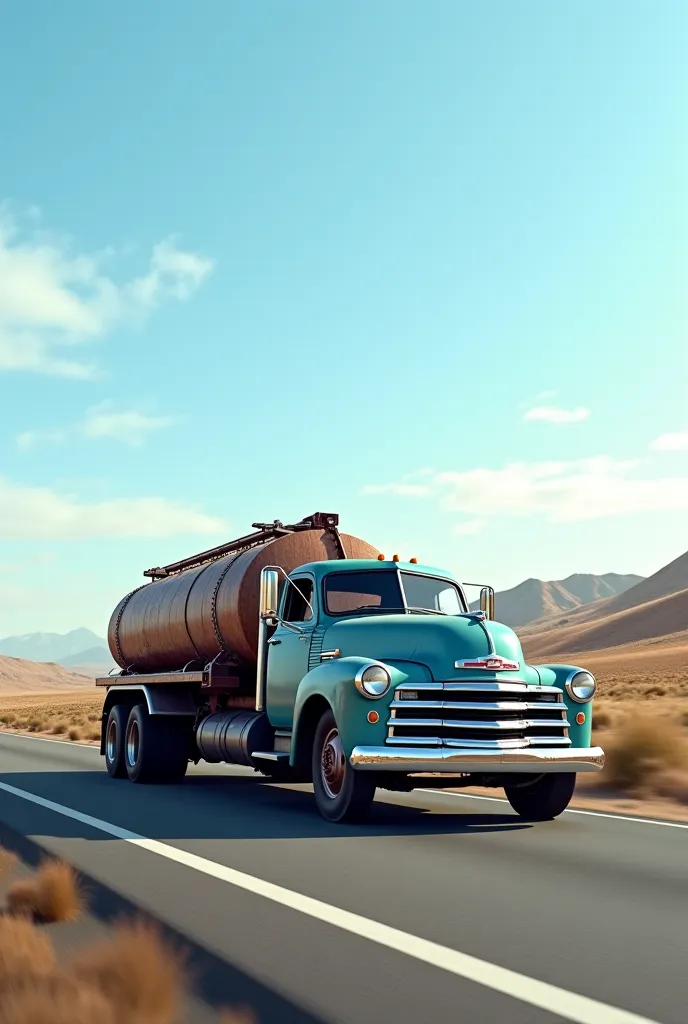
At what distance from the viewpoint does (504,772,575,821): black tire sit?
1179cm

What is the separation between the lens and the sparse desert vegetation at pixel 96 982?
4.16 meters

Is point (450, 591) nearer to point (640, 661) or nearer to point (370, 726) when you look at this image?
point (370, 726)

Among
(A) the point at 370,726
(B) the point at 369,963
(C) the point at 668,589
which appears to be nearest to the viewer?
(B) the point at 369,963

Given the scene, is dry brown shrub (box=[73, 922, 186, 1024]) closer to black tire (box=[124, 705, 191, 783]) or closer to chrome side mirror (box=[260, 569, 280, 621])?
chrome side mirror (box=[260, 569, 280, 621])

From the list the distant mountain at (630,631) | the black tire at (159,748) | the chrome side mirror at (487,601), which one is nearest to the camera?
the chrome side mirror at (487,601)

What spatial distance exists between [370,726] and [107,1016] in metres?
6.69

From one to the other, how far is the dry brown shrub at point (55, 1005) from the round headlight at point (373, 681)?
20.8 feet

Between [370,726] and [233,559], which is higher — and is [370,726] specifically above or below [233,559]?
below

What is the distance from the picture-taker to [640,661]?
97625mm

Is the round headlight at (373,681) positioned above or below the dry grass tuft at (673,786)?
above

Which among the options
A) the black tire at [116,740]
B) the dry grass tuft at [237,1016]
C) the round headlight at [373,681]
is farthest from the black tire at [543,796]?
the black tire at [116,740]

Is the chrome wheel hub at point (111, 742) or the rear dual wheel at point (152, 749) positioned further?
the chrome wheel hub at point (111, 742)

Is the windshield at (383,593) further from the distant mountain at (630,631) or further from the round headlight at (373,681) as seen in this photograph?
the distant mountain at (630,631)

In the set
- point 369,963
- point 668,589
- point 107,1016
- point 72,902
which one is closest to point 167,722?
point 72,902
